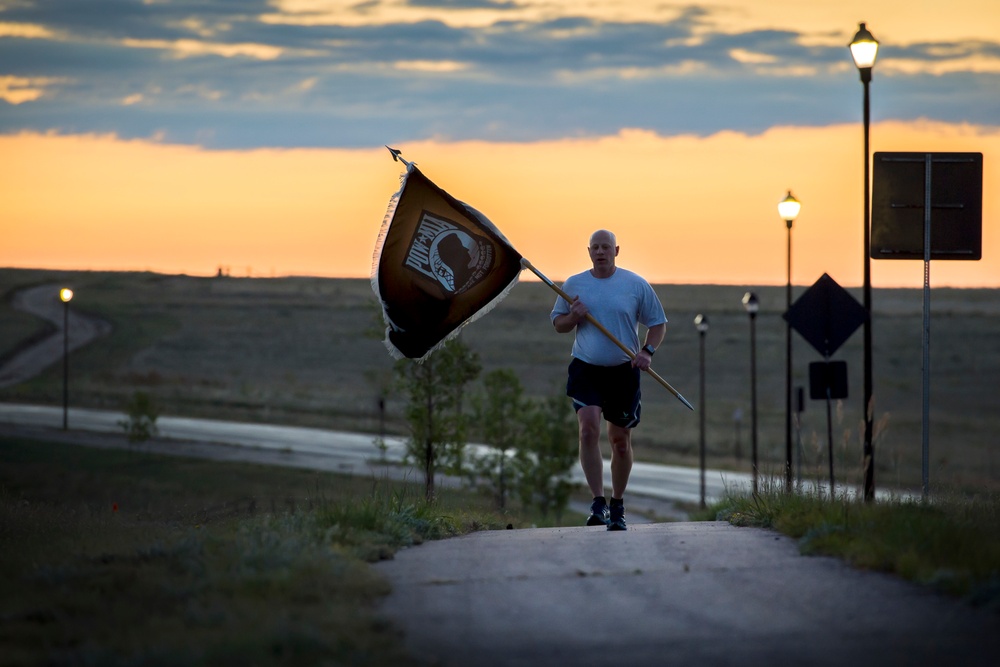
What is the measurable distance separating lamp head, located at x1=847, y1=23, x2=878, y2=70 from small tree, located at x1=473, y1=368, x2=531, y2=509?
2310 cm

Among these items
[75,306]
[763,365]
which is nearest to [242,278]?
[75,306]

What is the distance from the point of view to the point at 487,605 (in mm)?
6148

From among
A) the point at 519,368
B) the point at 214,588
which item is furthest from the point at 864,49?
the point at 519,368

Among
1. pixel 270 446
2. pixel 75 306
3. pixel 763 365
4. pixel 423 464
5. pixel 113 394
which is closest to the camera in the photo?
pixel 423 464

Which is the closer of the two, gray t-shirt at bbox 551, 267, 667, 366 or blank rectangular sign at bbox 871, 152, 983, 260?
gray t-shirt at bbox 551, 267, 667, 366

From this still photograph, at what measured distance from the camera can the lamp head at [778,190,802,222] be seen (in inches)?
953

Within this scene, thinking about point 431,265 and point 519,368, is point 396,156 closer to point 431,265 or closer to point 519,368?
point 431,265

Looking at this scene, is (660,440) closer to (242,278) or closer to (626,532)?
(626,532)

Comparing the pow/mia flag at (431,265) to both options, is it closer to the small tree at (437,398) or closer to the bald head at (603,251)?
the bald head at (603,251)

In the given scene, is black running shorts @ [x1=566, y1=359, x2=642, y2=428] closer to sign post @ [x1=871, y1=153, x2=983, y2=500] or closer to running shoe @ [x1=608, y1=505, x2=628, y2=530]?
running shoe @ [x1=608, y1=505, x2=628, y2=530]

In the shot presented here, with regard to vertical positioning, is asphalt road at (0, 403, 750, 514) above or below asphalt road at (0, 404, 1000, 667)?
below

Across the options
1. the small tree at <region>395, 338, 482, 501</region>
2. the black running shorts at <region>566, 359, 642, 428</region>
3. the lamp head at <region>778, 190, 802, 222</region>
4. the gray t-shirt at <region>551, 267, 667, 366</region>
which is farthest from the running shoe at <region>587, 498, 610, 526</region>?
the small tree at <region>395, 338, 482, 501</region>

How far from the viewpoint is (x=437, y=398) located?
29859 mm

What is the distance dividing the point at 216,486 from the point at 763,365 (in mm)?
66286
